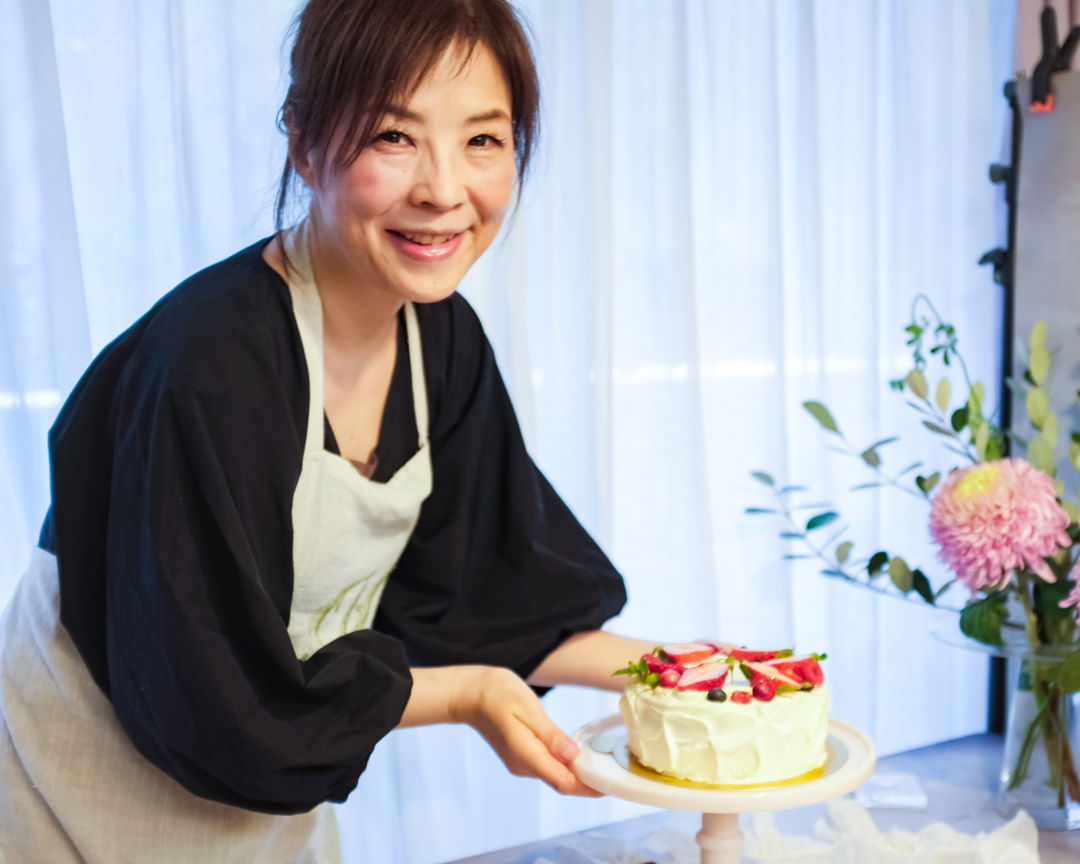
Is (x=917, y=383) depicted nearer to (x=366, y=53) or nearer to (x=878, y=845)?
(x=878, y=845)

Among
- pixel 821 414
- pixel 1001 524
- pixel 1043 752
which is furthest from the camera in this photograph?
pixel 821 414

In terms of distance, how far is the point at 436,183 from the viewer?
34.1 inches

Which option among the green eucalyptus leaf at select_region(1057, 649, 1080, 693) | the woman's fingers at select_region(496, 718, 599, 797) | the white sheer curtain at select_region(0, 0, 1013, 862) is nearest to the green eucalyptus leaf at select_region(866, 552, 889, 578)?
the green eucalyptus leaf at select_region(1057, 649, 1080, 693)

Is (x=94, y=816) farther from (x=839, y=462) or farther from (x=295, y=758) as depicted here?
(x=839, y=462)

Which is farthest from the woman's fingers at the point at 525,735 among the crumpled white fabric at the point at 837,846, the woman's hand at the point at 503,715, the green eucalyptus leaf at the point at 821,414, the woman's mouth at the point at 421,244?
the green eucalyptus leaf at the point at 821,414

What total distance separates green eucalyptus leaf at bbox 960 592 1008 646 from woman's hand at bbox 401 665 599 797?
1.91ft

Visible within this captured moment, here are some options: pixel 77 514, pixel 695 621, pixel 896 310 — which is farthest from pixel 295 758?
pixel 896 310

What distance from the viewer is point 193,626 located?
2.58 feet

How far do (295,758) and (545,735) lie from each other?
199 mm

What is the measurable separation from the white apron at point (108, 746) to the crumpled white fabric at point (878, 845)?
455 millimetres

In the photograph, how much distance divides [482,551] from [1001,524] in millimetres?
540

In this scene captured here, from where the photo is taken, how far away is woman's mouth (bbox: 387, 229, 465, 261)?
2.93ft

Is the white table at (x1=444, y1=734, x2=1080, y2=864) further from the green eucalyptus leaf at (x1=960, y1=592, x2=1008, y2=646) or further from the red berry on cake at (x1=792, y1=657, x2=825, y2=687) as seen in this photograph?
the red berry on cake at (x1=792, y1=657, x2=825, y2=687)

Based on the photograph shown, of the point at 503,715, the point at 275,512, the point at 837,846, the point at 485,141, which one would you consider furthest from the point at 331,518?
the point at 837,846
